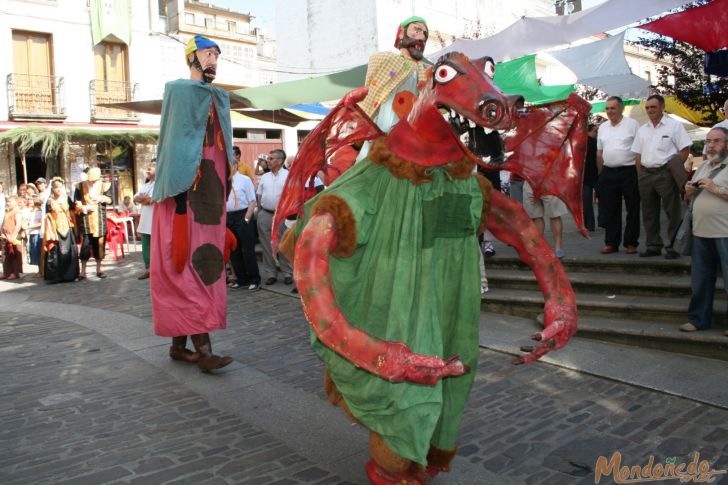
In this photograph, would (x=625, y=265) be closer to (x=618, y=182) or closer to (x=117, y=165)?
(x=618, y=182)

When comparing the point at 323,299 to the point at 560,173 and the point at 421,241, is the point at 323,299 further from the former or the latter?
the point at 560,173

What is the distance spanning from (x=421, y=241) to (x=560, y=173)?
0.73 metres

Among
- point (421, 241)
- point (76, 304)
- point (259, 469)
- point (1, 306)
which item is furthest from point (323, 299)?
point (1, 306)

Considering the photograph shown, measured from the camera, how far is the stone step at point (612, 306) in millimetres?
5789

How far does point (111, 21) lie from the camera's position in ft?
79.2

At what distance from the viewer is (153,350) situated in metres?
5.70

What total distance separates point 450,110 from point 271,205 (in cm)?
685

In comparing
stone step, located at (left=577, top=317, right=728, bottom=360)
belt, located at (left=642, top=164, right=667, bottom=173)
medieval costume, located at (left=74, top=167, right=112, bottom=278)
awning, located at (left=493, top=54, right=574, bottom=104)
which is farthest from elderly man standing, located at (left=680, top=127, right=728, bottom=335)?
medieval costume, located at (left=74, top=167, right=112, bottom=278)

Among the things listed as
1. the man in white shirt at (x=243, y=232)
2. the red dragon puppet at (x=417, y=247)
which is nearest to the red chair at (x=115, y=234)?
the man in white shirt at (x=243, y=232)

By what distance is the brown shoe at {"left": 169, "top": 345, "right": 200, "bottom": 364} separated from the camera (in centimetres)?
514

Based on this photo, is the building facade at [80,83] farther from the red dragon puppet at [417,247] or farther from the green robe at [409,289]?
the green robe at [409,289]

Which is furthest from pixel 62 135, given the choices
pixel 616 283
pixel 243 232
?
pixel 616 283

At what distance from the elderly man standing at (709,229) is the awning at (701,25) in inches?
67.1

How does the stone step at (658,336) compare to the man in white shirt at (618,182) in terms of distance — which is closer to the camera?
the stone step at (658,336)
